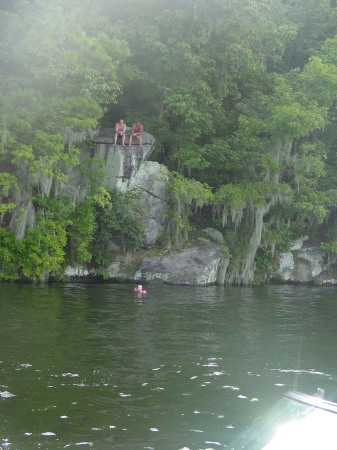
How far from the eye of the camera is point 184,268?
2872 cm

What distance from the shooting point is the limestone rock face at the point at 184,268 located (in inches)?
1118

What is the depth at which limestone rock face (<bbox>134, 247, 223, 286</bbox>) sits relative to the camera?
93.1 feet

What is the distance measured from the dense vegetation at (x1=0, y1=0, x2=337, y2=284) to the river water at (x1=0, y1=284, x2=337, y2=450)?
19.5 ft

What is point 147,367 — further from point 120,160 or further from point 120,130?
point 120,130

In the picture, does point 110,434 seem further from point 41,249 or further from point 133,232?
point 133,232

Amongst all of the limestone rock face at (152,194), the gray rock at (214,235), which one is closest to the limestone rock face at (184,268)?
the limestone rock face at (152,194)

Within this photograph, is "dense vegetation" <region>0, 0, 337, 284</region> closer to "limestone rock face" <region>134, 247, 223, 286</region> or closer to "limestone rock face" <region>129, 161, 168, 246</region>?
"limestone rock face" <region>129, 161, 168, 246</region>

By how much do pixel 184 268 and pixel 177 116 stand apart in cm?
1046

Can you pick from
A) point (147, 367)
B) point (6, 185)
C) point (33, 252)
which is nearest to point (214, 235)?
point (33, 252)

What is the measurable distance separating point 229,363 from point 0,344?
5.16m

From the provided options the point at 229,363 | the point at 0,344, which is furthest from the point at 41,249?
the point at 229,363

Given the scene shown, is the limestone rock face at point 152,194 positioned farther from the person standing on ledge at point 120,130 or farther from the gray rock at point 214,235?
the gray rock at point 214,235

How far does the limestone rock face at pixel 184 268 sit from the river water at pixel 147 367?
6.12m

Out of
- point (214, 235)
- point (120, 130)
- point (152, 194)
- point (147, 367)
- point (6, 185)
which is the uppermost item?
point (120, 130)
